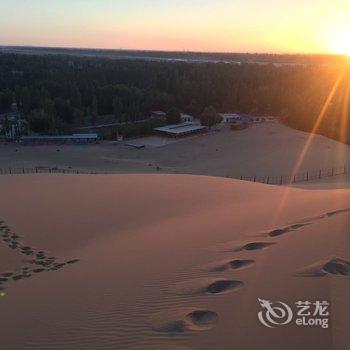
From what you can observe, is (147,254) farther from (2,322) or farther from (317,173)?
(317,173)

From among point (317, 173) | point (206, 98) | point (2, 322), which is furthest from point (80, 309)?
point (206, 98)

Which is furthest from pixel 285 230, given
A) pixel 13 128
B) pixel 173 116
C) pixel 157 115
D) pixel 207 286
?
pixel 157 115

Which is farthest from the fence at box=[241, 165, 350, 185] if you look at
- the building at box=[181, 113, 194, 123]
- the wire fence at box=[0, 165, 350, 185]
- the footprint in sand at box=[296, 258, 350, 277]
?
the building at box=[181, 113, 194, 123]

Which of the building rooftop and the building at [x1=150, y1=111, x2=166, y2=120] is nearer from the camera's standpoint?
the building rooftop

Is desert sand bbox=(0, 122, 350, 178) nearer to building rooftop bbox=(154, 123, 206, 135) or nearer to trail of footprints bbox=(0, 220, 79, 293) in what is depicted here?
building rooftop bbox=(154, 123, 206, 135)

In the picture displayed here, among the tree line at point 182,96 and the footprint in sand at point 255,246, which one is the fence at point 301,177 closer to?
the tree line at point 182,96
